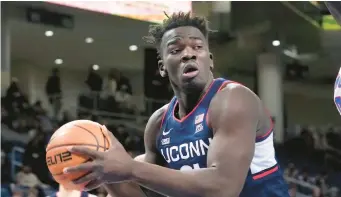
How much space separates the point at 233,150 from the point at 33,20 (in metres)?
11.6

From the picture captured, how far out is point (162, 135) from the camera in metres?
3.12

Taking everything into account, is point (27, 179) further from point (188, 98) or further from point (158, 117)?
point (188, 98)

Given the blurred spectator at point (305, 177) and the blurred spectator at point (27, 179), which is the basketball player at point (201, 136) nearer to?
the blurred spectator at point (27, 179)

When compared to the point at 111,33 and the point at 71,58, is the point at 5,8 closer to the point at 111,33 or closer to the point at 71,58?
the point at 111,33

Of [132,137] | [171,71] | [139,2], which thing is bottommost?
[132,137]

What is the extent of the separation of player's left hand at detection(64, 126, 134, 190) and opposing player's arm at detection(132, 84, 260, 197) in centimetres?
5

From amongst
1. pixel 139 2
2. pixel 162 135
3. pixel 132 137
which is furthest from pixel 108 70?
pixel 162 135

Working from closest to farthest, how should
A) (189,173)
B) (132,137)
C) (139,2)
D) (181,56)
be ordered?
(189,173), (181,56), (139,2), (132,137)

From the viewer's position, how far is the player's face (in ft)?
8.86

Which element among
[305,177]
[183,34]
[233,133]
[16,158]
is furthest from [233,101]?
[305,177]

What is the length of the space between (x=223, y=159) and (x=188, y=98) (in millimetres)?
532

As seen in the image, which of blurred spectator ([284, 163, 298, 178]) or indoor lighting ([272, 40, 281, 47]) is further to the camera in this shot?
indoor lighting ([272, 40, 281, 47])

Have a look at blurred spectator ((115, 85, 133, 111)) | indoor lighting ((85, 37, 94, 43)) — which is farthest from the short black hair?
indoor lighting ((85, 37, 94, 43))

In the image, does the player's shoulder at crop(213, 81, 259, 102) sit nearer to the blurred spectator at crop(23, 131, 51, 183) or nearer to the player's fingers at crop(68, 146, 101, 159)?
the player's fingers at crop(68, 146, 101, 159)
